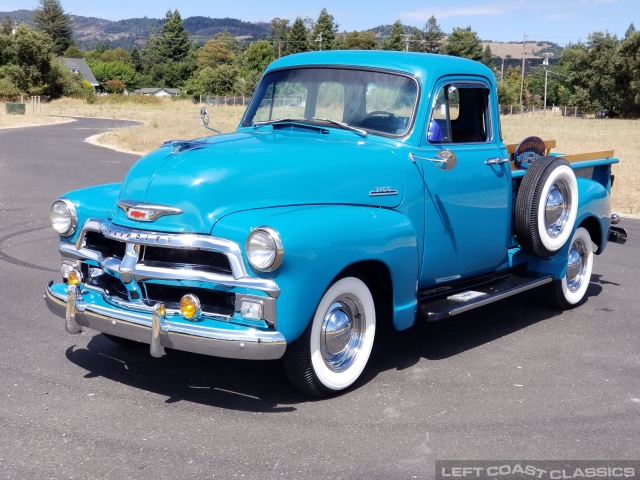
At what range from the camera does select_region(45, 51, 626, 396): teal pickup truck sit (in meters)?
4.45

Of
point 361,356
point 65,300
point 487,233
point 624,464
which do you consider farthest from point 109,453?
point 487,233

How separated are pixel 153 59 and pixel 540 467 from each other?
133 metres

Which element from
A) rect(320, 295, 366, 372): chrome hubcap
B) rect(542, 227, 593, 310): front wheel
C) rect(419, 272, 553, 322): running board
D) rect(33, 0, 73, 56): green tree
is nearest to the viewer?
rect(320, 295, 366, 372): chrome hubcap

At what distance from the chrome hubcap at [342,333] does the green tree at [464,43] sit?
296ft

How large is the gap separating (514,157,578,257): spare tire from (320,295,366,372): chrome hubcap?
74.2 inches

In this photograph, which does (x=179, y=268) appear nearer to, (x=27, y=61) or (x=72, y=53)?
(x=27, y=61)

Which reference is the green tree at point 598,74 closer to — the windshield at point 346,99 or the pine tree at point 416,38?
the pine tree at point 416,38

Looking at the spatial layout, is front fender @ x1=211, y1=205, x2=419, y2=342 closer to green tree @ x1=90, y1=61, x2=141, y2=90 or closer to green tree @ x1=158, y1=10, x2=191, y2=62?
green tree @ x1=158, y1=10, x2=191, y2=62

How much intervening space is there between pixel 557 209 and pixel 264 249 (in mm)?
3107

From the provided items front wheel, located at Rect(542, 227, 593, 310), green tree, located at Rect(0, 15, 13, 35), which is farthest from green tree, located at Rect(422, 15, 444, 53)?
front wheel, located at Rect(542, 227, 593, 310)

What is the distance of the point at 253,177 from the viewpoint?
4723mm

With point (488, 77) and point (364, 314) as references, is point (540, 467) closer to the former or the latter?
point (364, 314)

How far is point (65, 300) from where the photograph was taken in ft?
16.6

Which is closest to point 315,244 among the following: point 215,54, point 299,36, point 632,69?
point 632,69
